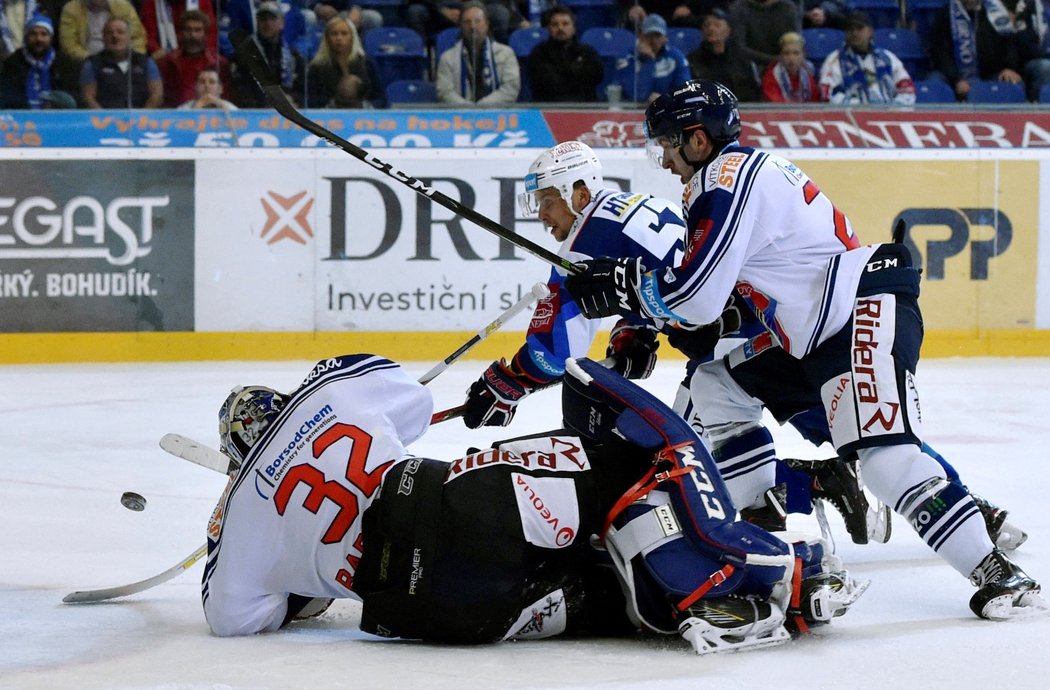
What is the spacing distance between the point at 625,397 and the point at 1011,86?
19.7 ft

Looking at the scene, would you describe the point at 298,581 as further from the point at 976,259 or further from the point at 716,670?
the point at 976,259

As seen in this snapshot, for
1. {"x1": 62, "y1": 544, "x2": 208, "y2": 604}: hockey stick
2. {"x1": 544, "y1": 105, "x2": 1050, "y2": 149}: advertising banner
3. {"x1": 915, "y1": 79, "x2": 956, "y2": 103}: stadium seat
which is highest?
{"x1": 915, "y1": 79, "x2": 956, "y2": 103}: stadium seat

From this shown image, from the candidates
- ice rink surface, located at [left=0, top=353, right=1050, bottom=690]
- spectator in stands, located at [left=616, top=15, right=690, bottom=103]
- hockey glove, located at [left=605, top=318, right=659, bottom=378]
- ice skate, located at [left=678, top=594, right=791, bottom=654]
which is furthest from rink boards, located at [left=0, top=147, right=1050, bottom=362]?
ice skate, located at [left=678, top=594, right=791, bottom=654]

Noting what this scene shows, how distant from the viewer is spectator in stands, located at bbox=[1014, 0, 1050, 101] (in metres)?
7.76

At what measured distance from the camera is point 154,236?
7.45 metres

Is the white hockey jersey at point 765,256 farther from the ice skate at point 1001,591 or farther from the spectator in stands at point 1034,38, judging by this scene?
the spectator in stands at point 1034,38

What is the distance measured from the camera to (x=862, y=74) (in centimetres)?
775

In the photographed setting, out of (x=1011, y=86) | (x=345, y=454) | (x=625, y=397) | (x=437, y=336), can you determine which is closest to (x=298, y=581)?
(x=345, y=454)

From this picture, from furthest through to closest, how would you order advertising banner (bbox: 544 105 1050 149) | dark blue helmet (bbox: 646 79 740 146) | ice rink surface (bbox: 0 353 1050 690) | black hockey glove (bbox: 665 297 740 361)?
1. advertising banner (bbox: 544 105 1050 149)
2. black hockey glove (bbox: 665 297 740 361)
3. dark blue helmet (bbox: 646 79 740 146)
4. ice rink surface (bbox: 0 353 1050 690)

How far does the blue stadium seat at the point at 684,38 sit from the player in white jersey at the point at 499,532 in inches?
216

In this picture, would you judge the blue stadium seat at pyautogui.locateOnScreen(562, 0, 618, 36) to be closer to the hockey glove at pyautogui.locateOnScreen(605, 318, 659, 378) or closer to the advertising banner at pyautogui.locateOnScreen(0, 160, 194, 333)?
the advertising banner at pyautogui.locateOnScreen(0, 160, 194, 333)

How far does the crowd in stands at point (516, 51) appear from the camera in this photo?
24.5ft

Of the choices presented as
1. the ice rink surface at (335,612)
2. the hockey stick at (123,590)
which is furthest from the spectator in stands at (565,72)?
the hockey stick at (123,590)

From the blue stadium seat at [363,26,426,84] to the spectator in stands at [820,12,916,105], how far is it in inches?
88.0
